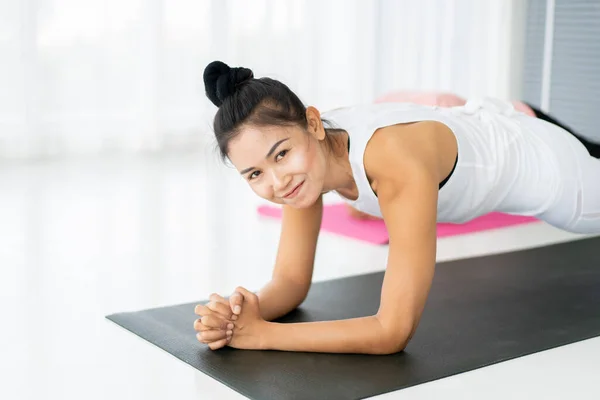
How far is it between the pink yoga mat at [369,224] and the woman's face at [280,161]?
1.36m

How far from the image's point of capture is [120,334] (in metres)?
2.36

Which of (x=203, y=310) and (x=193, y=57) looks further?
(x=193, y=57)

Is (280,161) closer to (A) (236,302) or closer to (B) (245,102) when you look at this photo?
(B) (245,102)

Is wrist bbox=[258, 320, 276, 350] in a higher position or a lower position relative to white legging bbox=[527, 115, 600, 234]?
lower

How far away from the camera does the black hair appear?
201cm

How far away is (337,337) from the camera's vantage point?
6.88ft

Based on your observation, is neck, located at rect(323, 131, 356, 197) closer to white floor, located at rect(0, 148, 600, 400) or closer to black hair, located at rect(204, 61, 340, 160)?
black hair, located at rect(204, 61, 340, 160)

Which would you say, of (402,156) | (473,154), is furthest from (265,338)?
(473,154)

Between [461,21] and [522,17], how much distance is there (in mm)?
364

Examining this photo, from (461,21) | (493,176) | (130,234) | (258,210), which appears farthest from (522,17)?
(493,176)

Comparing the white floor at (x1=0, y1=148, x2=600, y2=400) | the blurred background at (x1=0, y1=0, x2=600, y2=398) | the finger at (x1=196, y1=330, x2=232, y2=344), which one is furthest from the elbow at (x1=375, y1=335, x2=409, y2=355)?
the blurred background at (x1=0, y1=0, x2=600, y2=398)

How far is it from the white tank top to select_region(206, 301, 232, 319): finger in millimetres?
421

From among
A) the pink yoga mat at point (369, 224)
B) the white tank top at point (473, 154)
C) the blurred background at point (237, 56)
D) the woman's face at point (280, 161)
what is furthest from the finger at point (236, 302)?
the blurred background at point (237, 56)

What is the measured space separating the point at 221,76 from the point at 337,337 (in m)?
0.63
